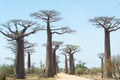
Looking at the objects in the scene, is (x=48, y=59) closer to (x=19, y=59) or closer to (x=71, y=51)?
(x=19, y=59)

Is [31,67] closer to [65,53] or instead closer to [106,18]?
[65,53]

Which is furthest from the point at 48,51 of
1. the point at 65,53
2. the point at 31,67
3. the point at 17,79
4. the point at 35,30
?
the point at 65,53

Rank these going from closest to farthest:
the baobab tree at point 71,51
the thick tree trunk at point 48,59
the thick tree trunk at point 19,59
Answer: the thick tree trunk at point 19,59, the thick tree trunk at point 48,59, the baobab tree at point 71,51

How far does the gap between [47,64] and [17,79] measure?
694 cm

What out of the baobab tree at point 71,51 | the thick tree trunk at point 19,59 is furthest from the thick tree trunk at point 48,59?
the baobab tree at point 71,51

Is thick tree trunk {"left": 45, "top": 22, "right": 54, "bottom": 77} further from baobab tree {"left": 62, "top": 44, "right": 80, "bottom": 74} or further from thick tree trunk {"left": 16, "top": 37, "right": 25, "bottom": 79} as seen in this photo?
baobab tree {"left": 62, "top": 44, "right": 80, "bottom": 74}

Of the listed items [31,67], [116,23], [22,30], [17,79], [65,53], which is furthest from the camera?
[65,53]

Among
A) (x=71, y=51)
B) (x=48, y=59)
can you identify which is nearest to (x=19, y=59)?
(x=48, y=59)

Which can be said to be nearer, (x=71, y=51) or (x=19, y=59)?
(x=19, y=59)

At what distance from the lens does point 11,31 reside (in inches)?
1623

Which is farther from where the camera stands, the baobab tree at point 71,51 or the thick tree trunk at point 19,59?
the baobab tree at point 71,51

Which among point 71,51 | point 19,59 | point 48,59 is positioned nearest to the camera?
point 19,59

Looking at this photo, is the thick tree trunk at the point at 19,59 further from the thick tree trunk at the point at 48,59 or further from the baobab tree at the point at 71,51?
the baobab tree at the point at 71,51

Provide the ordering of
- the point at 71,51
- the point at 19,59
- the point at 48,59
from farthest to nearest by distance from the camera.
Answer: the point at 71,51 → the point at 48,59 → the point at 19,59
